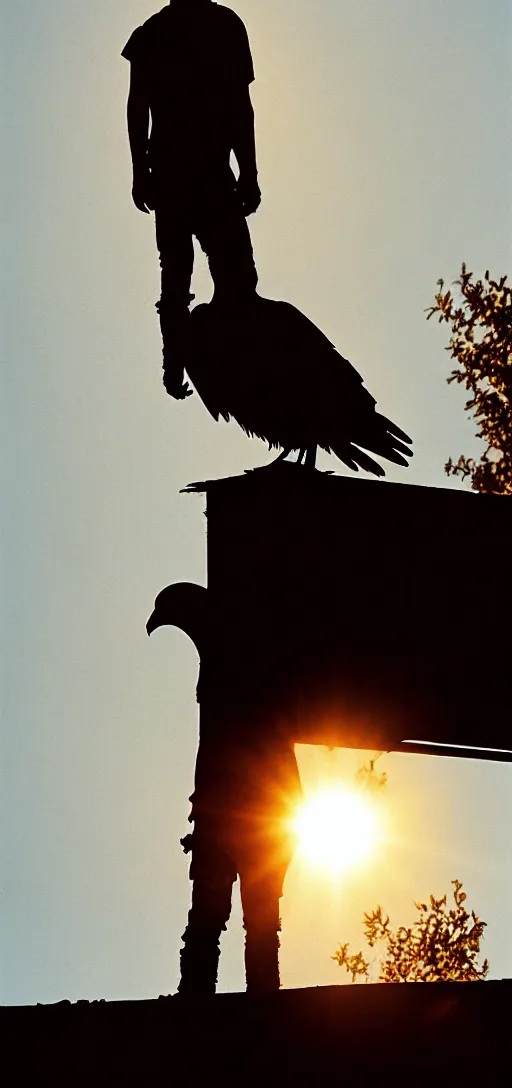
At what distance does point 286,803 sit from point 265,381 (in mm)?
2068

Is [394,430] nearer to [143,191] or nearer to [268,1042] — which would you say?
[143,191]

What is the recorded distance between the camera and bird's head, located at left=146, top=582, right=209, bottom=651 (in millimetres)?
6547

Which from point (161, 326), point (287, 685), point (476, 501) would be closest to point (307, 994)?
point (287, 685)

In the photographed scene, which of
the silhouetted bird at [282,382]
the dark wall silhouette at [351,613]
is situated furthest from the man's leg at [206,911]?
the silhouetted bird at [282,382]

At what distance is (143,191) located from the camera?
7.04 meters

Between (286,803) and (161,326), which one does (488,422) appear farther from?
(286,803)

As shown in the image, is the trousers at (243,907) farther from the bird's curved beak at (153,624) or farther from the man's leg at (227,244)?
the man's leg at (227,244)

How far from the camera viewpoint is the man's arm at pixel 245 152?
7086 millimetres

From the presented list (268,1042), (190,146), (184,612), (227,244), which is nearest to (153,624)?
(184,612)

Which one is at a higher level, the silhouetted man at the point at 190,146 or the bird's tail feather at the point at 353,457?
the silhouetted man at the point at 190,146

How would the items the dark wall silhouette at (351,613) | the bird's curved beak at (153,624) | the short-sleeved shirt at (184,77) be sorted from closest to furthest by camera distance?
the dark wall silhouette at (351,613)
the bird's curved beak at (153,624)
the short-sleeved shirt at (184,77)

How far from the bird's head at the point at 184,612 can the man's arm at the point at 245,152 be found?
1880mm

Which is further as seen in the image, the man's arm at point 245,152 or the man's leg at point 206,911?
the man's arm at point 245,152

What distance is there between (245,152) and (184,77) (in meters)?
0.45
